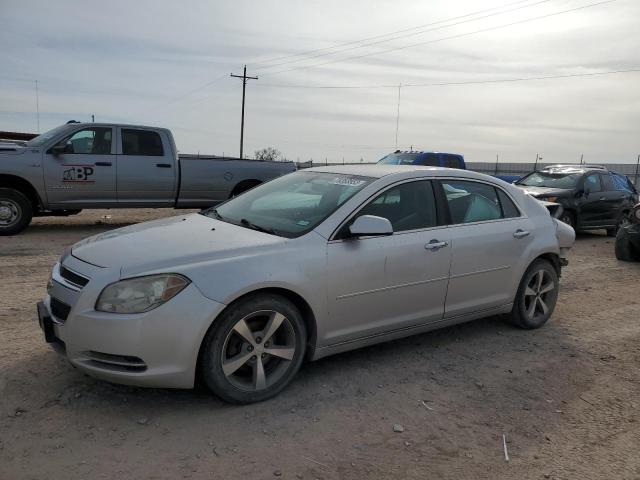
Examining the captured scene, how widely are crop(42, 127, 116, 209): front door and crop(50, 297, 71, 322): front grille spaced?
22.8ft

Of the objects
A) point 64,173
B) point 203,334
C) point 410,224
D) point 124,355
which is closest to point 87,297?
point 124,355

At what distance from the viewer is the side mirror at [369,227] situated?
3.79m

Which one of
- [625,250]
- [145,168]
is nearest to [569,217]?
[625,250]

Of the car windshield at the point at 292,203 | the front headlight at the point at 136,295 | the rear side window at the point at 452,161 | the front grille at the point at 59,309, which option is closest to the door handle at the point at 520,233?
the car windshield at the point at 292,203

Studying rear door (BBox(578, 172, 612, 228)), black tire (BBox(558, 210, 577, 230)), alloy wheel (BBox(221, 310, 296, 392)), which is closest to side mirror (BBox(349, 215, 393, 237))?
alloy wheel (BBox(221, 310, 296, 392))

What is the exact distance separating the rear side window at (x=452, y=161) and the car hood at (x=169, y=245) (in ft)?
39.7

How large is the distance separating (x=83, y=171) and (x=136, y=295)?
7.58 metres

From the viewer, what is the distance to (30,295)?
5715 mm

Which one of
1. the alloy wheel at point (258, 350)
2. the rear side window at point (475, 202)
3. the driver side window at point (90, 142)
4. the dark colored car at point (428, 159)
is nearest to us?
the alloy wheel at point (258, 350)

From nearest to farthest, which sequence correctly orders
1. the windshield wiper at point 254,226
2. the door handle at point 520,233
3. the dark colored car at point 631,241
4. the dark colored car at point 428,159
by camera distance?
the windshield wiper at point 254,226, the door handle at point 520,233, the dark colored car at point 631,241, the dark colored car at point 428,159

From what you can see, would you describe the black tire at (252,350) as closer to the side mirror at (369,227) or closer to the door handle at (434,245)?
the side mirror at (369,227)

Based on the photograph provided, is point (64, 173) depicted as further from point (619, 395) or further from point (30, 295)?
point (619, 395)

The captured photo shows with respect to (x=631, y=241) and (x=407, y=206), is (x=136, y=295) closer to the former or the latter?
(x=407, y=206)

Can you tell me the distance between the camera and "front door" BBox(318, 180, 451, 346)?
385cm
